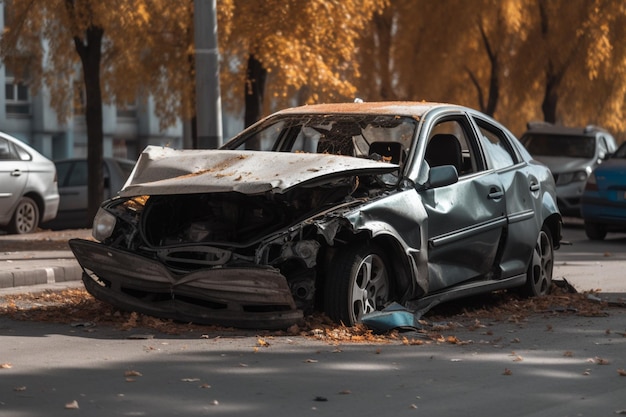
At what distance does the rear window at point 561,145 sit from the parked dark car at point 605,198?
4.94 metres

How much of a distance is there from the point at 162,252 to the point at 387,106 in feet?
7.63

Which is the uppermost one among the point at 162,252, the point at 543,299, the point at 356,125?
the point at 356,125

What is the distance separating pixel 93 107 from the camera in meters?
20.8

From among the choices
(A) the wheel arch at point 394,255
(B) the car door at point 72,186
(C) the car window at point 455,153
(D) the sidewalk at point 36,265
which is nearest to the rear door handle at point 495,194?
(C) the car window at point 455,153

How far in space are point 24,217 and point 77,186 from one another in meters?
3.54

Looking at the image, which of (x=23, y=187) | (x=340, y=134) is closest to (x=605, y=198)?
(x=23, y=187)

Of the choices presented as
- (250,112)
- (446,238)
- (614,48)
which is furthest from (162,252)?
(614,48)

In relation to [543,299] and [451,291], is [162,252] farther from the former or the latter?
[543,299]

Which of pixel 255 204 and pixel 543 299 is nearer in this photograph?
pixel 255 204

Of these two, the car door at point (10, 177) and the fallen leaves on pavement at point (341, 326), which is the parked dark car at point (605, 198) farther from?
the car door at point (10, 177)

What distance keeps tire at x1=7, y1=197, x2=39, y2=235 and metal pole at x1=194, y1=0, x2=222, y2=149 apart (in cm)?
562

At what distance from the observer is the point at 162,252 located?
355 inches

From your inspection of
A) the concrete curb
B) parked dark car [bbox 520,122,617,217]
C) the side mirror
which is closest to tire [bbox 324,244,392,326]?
the side mirror

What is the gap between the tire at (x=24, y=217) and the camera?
19.8m
